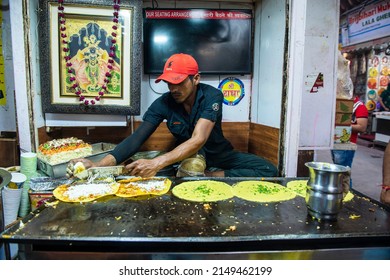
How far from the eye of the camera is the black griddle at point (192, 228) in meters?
1.31

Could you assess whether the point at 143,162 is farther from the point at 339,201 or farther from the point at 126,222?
the point at 339,201

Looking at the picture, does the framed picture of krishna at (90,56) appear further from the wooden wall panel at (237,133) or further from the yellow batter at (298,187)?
the yellow batter at (298,187)

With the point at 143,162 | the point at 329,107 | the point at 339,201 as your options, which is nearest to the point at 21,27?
the point at 143,162

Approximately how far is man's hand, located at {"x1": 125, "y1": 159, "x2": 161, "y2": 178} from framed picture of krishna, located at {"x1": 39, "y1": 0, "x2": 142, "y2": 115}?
0.92m

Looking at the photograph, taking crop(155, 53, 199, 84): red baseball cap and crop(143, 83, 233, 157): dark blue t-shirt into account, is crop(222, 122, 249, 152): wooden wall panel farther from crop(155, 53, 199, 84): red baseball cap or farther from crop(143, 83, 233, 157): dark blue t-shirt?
crop(155, 53, 199, 84): red baseball cap

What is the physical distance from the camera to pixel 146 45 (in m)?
3.30

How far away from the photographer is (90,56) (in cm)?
280

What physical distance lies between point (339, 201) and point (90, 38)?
7.90ft

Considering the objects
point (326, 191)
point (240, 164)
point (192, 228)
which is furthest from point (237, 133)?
point (192, 228)

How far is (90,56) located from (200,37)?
3.89 feet

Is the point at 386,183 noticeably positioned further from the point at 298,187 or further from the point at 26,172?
the point at 26,172

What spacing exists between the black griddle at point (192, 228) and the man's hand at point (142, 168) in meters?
0.44

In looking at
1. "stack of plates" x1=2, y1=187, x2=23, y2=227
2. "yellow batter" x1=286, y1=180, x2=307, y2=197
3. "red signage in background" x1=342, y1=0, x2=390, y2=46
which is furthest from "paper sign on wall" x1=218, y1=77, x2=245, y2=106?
"red signage in background" x1=342, y1=0, x2=390, y2=46

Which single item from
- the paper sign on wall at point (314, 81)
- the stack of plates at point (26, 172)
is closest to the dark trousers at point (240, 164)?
the paper sign on wall at point (314, 81)
